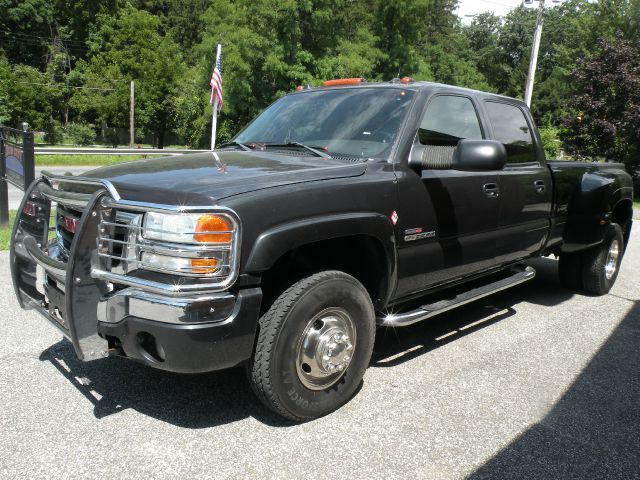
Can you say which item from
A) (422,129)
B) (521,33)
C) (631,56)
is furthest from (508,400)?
(521,33)

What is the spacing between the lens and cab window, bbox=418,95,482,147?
3920 mm

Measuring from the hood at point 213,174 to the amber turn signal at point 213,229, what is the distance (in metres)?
0.09

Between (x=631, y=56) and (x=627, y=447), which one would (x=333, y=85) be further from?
(x=631, y=56)

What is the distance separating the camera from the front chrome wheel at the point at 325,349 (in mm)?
3045

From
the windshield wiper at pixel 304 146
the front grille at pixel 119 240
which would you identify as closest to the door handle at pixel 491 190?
the windshield wiper at pixel 304 146

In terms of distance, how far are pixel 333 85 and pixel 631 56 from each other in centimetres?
2072

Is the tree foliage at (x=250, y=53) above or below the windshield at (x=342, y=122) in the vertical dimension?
above

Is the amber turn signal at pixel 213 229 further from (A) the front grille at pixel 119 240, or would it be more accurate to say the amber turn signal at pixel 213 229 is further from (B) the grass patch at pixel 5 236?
(B) the grass patch at pixel 5 236

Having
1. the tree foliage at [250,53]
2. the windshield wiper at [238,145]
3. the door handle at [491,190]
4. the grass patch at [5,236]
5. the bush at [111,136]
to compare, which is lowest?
the bush at [111,136]

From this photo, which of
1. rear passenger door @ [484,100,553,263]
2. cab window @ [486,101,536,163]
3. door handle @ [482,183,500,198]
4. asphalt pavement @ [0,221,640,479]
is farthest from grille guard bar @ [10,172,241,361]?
cab window @ [486,101,536,163]

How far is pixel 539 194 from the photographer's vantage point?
4.91 meters

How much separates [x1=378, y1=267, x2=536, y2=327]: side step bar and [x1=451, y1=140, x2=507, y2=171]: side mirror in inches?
38.9

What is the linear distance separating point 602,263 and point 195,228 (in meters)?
5.02

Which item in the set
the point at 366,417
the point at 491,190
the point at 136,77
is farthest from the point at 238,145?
the point at 136,77
